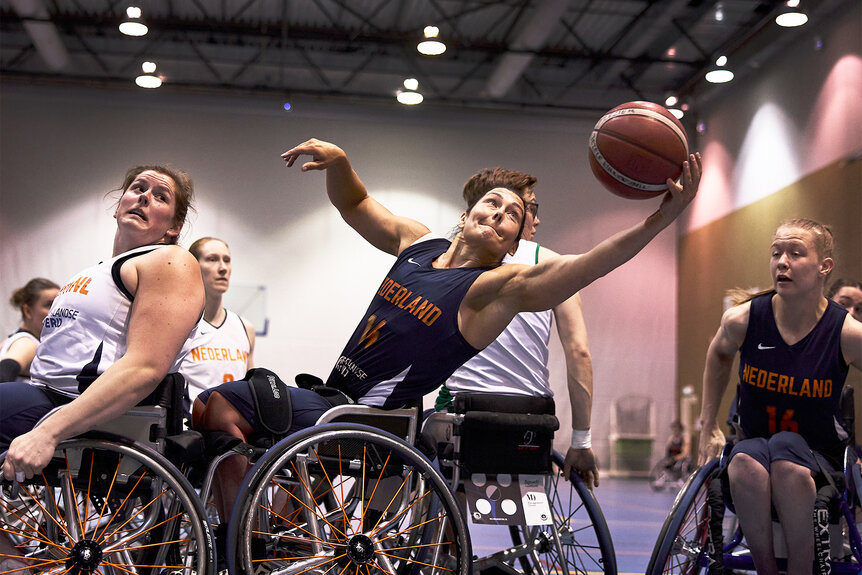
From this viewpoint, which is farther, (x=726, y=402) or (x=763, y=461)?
(x=726, y=402)

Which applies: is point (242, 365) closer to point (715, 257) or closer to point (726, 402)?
point (726, 402)

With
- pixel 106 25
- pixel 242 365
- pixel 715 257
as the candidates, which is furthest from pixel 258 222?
pixel 242 365

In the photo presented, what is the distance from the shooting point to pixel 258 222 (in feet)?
35.9

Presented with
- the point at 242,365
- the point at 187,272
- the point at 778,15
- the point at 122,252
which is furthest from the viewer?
the point at 778,15

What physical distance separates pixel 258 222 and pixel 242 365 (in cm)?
725

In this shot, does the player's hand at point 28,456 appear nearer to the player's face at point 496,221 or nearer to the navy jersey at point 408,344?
the navy jersey at point 408,344

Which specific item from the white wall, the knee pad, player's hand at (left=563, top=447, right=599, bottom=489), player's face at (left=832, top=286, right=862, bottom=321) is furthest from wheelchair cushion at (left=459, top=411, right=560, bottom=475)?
the white wall

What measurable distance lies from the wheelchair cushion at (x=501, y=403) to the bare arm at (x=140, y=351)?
0.81m

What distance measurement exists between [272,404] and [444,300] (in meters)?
0.55

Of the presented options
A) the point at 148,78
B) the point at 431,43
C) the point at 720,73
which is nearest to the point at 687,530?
the point at 431,43

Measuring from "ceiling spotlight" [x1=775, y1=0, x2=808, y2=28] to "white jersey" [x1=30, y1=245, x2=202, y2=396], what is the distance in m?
8.16

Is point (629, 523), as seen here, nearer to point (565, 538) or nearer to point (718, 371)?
point (718, 371)

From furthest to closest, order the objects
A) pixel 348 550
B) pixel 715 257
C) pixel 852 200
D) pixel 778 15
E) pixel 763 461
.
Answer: pixel 715 257 < pixel 778 15 < pixel 852 200 < pixel 763 461 < pixel 348 550

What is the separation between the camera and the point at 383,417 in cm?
228
